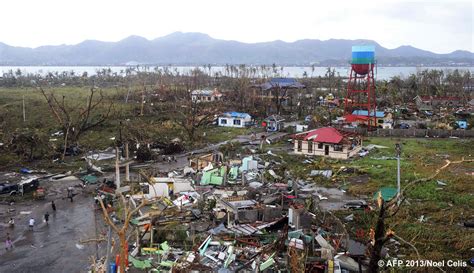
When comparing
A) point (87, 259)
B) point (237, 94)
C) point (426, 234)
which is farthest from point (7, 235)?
point (237, 94)

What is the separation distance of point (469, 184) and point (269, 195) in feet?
27.5

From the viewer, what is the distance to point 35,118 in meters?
35.9

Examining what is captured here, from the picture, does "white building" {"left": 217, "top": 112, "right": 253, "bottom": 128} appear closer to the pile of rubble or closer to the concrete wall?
the concrete wall

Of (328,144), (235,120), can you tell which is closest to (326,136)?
(328,144)

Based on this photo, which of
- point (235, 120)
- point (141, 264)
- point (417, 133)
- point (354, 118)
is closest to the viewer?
point (141, 264)

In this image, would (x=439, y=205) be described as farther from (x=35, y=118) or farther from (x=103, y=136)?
(x=35, y=118)

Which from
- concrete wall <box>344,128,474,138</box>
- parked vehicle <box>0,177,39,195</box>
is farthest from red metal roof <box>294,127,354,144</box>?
parked vehicle <box>0,177,39,195</box>

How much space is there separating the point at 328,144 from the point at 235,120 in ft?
45.7

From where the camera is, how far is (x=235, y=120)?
36.8m

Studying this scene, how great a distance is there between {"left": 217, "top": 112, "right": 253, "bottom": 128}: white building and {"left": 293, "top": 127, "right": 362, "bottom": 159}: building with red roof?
11.5 metres

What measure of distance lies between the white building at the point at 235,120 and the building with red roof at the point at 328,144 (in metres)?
11.5

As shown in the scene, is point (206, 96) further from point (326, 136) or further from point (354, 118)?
point (326, 136)

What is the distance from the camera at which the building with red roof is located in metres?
23.7

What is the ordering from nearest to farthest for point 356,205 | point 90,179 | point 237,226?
point 237,226 < point 356,205 < point 90,179
